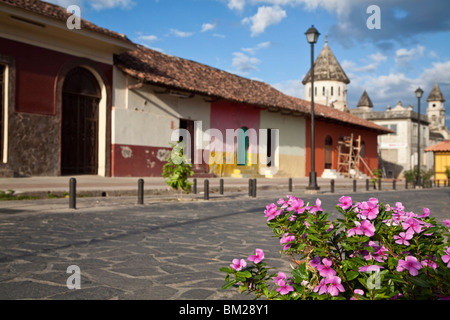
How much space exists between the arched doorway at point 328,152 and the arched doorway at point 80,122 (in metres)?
18.5

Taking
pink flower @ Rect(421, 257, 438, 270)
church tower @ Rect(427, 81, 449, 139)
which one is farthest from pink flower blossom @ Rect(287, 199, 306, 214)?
church tower @ Rect(427, 81, 449, 139)

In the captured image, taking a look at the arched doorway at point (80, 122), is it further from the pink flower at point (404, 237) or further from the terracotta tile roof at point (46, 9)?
the pink flower at point (404, 237)

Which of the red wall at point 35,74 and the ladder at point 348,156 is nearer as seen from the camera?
the red wall at point 35,74

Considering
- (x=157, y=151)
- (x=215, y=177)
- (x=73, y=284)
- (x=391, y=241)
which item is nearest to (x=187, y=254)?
(x=73, y=284)

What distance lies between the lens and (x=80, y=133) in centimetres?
1622

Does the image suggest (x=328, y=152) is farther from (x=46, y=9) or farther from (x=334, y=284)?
(x=334, y=284)

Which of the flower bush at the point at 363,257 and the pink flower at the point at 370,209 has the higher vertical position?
the pink flower at the point at 370,209

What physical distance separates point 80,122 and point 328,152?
19.6m

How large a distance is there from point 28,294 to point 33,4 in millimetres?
13926

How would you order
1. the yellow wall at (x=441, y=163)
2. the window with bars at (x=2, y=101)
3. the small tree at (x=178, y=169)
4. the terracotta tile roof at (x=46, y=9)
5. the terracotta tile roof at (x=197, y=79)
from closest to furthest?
the small tree at (x=178, y=169) < the terracotta tile roof at (x=46, y=9) < the window with bars at (x=2, y=101) < the terracotta tile roof at (x=197, y=79) < the yellow wall at (x=441, y=163)

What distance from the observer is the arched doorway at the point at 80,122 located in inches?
616

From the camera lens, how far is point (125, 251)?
14.4ft

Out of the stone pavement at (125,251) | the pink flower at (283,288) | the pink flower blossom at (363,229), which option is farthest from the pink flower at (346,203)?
the stone pavement at (125,251)

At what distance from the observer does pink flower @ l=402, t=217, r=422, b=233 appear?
202cm
